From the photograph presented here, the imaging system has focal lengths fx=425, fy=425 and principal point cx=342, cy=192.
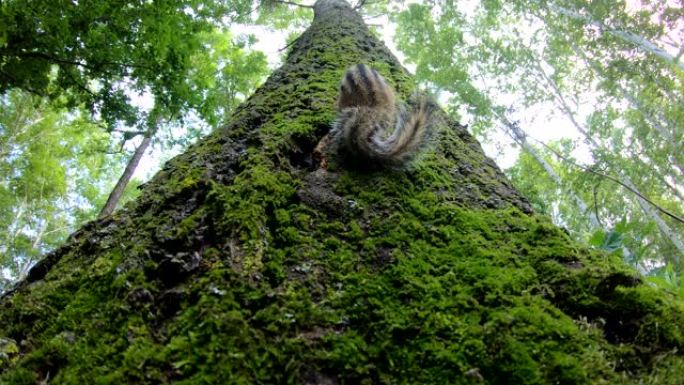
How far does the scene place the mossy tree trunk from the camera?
3.49 ft

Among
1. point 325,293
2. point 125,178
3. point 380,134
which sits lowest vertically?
point 325,293

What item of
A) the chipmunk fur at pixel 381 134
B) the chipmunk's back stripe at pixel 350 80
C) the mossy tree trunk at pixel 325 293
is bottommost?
the mossy tree trunk at pixel 325 293

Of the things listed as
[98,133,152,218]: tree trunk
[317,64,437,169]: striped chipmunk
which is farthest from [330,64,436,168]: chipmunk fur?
[98,133,152,218]: tree trunk

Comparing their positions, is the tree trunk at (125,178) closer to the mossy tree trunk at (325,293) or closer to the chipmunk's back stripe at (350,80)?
the chipmunk's back stripe at (350,80)

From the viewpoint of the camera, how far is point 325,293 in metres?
1.29

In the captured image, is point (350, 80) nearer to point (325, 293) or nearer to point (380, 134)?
point (380, 134)

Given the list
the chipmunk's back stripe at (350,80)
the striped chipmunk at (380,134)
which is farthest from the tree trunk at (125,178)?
the striped chipmunk at (380,134)

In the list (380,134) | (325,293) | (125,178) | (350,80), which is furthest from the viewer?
(125,178)

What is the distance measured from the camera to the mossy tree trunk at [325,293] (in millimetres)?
1062

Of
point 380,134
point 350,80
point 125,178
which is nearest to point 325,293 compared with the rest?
point 380,134

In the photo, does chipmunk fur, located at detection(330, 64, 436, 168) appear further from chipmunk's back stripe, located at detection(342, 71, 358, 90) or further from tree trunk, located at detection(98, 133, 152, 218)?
tree trunk, located at detection(98, 133, 152, 218)

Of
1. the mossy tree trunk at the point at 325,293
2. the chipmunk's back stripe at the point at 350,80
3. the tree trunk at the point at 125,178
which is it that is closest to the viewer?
the mossy tree trunk at the point at 325,293

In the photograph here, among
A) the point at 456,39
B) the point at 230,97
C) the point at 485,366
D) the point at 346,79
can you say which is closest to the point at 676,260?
the point at 456,39

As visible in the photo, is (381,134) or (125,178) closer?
(381,134)
